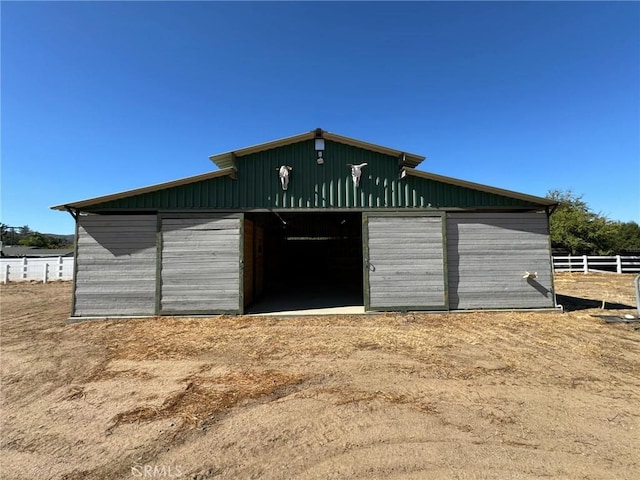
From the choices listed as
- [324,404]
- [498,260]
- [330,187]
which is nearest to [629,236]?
[498,260]

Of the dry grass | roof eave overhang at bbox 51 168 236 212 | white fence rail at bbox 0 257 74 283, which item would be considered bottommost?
the dry grass

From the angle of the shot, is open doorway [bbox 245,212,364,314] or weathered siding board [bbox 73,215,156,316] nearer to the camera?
weathered siding board [bbox 73,215,156,316]

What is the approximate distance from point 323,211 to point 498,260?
491cm

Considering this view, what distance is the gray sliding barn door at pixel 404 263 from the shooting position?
26.6ft

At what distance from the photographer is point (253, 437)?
2711 millimetres

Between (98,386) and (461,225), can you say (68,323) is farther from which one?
Answer: (461,225)

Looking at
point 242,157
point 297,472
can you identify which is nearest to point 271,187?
point 242,157

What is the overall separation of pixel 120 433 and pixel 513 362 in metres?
4.96

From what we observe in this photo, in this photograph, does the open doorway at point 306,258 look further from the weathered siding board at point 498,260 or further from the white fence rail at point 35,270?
the white fence rail at point 35,270

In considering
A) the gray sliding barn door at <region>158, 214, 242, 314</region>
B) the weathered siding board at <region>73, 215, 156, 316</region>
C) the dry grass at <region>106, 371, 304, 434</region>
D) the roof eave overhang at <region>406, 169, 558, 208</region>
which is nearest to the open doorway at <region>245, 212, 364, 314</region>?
the gray sliding barn door at <region>158, 214, 242, 314</region>

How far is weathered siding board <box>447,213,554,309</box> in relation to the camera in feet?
26.8

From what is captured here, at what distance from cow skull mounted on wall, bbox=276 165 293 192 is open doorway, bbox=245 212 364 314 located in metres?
2.23

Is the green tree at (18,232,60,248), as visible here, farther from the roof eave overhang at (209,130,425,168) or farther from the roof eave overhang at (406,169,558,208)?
the roof eave overhang at (406,169,558,208)

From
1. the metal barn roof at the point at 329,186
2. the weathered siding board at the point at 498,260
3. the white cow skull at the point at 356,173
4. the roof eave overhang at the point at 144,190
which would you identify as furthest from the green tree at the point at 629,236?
the roof eave overhang at the point at 144,190
